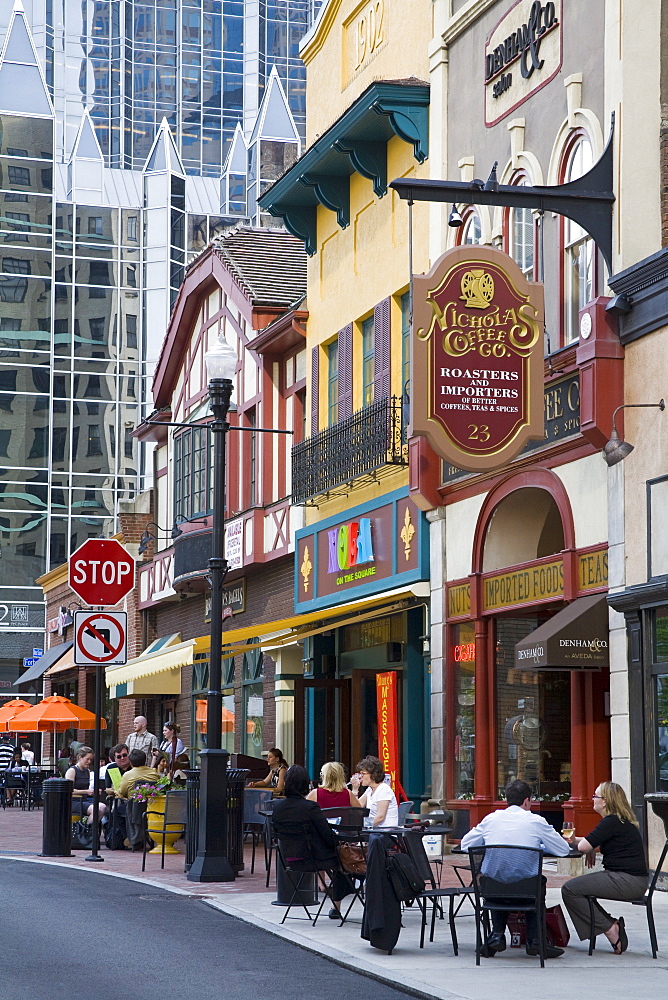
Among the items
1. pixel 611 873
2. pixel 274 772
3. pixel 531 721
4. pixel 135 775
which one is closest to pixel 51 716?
pixel 135 775

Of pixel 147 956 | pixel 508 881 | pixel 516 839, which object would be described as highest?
pixel 516 839

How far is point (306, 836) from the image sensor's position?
13258 mm

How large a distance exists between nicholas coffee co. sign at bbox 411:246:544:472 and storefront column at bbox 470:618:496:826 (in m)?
3.74

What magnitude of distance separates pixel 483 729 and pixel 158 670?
24.5ft

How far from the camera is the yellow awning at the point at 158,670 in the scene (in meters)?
24.3

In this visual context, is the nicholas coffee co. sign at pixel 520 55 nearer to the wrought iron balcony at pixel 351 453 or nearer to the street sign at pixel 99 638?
the wrought iron balcony at pixel 351 453

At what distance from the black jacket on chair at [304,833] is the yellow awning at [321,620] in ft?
25.3

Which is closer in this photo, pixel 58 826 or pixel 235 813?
pixel 235 813

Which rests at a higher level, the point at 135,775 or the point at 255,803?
the point at 135,775

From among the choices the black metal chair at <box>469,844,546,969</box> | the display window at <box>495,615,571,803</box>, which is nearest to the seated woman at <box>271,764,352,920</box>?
the black metal chair at <box>469,844,546,969</box>

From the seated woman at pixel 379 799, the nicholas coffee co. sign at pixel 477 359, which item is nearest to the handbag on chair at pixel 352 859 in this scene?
the seated woman at pixel 379 799

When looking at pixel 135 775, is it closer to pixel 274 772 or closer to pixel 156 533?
pixel 274 772

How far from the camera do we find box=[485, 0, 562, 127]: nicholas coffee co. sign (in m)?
18.2

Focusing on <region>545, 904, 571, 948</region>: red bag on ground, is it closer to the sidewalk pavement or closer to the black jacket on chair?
the sidewalk pavement
